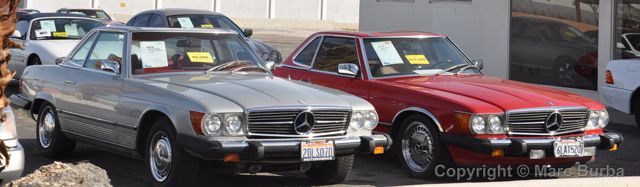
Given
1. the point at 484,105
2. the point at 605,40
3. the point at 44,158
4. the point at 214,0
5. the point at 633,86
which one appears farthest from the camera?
the point at 214,0

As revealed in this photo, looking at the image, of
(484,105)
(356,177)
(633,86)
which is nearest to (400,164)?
(356,177)

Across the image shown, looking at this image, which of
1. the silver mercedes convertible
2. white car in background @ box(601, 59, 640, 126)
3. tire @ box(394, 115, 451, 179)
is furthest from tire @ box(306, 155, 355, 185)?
white car in background @ box(601, 59, 640, 126)

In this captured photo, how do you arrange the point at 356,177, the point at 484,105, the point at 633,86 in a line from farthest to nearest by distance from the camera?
the point at 633,86
the point at 356,177
the point at 484,105

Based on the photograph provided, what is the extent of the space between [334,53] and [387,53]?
2.18 feet

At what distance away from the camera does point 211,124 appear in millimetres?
7449

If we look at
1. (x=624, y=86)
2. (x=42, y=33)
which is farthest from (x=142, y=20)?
(x=624, y=86)

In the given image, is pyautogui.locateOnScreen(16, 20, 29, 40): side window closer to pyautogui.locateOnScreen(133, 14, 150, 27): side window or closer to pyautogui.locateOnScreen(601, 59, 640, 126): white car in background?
pyautogui.locateOnScreen(133, 14, 150, 27): side window

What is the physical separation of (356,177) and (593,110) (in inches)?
88.2

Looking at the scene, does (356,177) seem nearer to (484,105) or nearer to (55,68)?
(484,105)

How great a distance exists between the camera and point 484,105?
855cm

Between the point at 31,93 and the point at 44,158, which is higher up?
the point at 31,93

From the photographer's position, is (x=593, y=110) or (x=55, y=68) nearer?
(x=593, y=110)

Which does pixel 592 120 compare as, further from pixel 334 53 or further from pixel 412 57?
pixel 334 53

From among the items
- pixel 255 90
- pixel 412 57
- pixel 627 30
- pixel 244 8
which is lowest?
pixel 255 90
